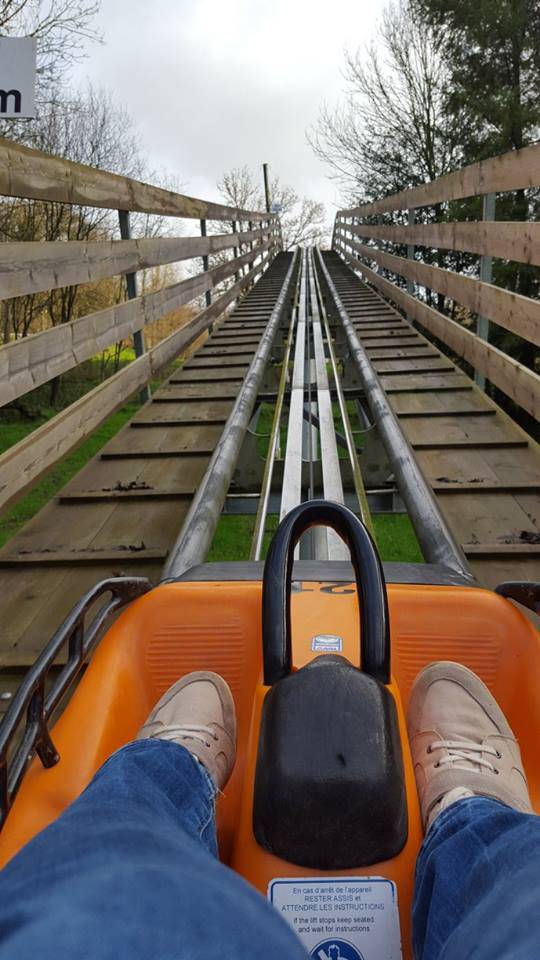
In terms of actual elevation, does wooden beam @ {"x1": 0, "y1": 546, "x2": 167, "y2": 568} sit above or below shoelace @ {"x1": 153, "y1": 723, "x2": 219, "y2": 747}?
below

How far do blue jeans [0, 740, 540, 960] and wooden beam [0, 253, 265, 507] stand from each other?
1.41m

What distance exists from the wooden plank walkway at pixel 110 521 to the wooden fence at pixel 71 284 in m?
0.19

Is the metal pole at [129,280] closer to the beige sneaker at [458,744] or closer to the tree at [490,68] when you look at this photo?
the beige sneaker at [458,744]

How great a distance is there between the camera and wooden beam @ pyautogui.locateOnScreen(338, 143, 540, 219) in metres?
2.70

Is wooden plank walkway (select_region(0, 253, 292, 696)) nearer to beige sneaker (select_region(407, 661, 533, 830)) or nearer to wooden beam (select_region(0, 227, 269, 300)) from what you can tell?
wooden beam (select_region(0, 227, 269, 300))

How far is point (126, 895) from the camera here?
2.19 ft

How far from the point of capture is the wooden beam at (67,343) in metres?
2.12

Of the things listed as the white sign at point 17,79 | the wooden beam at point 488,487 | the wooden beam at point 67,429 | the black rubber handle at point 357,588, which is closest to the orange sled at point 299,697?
the black rubber handle at point 357,588

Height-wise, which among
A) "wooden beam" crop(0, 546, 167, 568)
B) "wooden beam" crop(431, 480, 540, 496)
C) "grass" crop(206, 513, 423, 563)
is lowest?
"grass" crop(206, 513, 423, 563)

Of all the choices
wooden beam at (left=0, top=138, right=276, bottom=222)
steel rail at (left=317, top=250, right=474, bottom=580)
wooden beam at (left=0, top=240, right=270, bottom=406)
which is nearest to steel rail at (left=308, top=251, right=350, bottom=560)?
steel rail at (left=317, top=250, right=474, bottom=580)

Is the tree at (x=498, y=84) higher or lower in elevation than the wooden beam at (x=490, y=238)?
higher

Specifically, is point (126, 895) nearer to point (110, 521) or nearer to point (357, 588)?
point (357, 588)

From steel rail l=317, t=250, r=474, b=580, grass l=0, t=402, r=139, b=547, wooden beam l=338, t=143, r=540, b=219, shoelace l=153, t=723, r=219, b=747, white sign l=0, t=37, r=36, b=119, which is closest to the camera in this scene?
shoelace l=153, t=723, r=219, b=747

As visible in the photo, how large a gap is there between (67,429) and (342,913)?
79.3 inches
